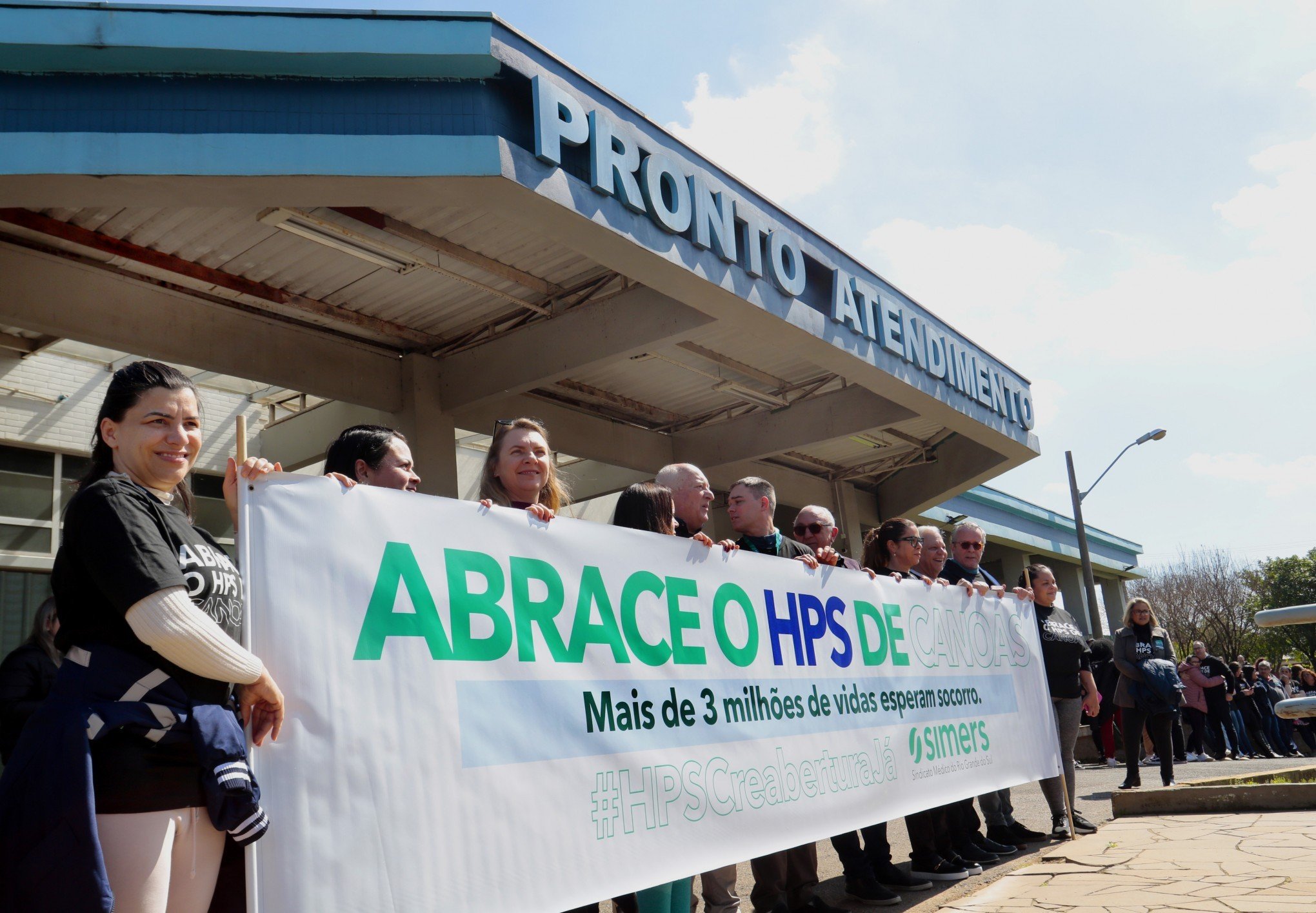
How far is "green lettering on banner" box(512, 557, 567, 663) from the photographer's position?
298 cm

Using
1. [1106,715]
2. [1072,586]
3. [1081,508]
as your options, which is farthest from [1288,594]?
[1106,715]

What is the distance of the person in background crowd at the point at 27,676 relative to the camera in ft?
12.6

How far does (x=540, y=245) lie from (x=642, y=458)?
5.68 m

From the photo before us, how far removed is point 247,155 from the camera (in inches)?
238

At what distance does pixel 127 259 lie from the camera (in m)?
8.23

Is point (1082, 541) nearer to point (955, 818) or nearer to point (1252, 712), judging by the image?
point (1252, 712)

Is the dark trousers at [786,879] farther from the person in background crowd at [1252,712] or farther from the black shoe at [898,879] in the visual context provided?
the person in background crowd at [1252,712]

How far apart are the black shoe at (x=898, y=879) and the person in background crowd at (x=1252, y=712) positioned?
44.8ft

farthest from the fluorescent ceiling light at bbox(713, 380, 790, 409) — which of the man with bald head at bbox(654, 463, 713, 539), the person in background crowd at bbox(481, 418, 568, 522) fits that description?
the person in background crowd at bbox(481, 418, 568, 522)

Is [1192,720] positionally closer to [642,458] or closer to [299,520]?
[642,458]

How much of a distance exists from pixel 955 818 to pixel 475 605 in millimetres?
3873

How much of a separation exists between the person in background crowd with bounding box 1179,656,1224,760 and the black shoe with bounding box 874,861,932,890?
35.5 ft

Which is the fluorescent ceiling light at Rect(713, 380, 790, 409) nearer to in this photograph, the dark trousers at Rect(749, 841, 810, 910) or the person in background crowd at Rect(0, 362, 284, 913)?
the dark trousers at Rect(749, 841, 810, 910)

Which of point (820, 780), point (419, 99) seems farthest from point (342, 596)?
point (419, 99)
